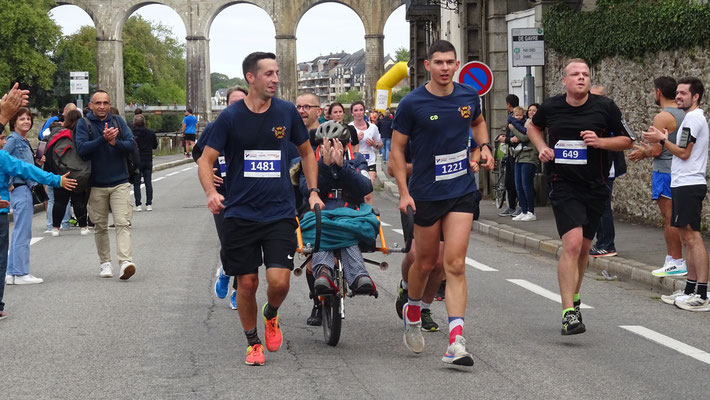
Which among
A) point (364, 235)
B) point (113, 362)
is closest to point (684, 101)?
point (364, 235)

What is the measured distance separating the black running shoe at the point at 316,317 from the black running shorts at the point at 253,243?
153 cm

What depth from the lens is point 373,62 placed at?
214 ft

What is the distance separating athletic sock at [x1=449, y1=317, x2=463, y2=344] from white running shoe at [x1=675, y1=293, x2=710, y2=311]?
3.14m

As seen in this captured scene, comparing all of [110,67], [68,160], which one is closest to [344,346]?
[68,160]

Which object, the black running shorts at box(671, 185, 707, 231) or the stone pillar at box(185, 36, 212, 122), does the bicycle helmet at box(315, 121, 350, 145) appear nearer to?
the black running shorts at box(671, 185, 707, 231)

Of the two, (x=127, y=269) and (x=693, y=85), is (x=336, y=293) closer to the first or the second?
(x=693, y=85)

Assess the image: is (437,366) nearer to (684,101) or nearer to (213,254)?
(684,101)

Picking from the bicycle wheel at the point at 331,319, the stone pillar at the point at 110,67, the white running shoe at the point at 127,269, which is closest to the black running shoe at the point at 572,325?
the bicycle wheel at the point at 331,319

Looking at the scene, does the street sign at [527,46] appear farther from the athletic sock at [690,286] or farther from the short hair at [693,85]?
the athletic sock at [690,286]

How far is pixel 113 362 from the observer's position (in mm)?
7055

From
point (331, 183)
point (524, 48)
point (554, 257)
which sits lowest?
point (554, 257)

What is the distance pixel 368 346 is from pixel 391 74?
35.8m

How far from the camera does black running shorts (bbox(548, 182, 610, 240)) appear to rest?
798 cm

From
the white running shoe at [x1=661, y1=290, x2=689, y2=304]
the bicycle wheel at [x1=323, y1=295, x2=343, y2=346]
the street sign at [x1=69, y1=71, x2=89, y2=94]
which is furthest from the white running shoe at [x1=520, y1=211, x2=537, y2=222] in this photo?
the street sign at [x1=69, y1=71, x2=89, y2=94]
